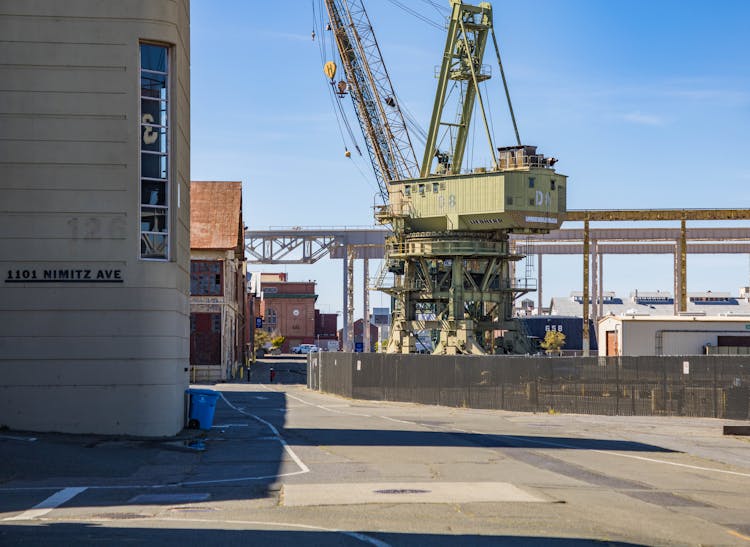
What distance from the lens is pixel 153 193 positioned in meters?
23.6

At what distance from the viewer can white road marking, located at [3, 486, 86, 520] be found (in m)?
13.0

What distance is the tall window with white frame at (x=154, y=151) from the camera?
23453 mm

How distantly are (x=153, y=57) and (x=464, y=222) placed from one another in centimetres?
3940

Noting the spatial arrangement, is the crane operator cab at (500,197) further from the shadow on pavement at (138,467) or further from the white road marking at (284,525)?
the white road marking at (284,525)

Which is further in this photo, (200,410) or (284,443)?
(200,410)

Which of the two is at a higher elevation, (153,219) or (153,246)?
(153,219)

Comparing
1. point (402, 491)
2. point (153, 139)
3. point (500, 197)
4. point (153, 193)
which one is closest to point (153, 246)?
point (153, 193)

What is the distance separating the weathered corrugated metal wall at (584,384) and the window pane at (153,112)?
17611 mm

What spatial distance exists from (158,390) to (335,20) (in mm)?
59671

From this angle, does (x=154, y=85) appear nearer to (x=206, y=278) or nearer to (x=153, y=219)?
(x=153, y=219)

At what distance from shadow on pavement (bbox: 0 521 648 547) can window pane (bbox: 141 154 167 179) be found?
42.2 feet

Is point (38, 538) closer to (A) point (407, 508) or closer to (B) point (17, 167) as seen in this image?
(A) point (407, 508)

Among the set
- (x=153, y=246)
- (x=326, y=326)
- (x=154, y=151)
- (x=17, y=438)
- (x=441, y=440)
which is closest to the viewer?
(x=17, y=438)

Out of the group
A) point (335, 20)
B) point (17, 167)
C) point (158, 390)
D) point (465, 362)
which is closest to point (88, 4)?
point (17, 167)
